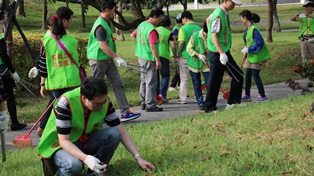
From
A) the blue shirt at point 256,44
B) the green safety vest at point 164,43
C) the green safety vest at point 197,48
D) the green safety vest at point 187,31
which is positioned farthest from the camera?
the green safety vest at point 164,43

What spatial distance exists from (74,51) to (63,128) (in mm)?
3035

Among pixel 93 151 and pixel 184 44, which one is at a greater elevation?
pixel 93 151

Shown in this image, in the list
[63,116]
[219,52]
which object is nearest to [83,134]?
[63,116]

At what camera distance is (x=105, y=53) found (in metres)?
9.65

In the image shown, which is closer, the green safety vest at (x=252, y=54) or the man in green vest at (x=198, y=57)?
the man in green vest at (x=198, y=57)

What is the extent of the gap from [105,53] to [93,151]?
4.02 m

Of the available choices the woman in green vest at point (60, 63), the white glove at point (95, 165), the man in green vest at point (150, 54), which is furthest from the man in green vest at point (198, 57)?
the white glove at point (95, 165)

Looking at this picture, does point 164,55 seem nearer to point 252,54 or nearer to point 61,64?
point 252,54

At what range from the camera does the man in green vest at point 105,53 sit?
9.57 m

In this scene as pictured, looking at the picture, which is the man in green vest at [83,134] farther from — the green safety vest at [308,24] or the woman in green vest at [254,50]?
the green safety vest at [308,24]

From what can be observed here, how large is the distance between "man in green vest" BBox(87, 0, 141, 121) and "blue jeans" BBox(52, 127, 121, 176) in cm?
389

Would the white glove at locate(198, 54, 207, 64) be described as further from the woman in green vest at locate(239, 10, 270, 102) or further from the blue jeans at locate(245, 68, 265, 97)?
the blue jeans at locate(245, 68, 265, 97)

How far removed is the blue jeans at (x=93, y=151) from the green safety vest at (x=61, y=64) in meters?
2.62

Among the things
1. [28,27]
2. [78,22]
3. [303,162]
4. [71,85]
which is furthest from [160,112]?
[78,22]
